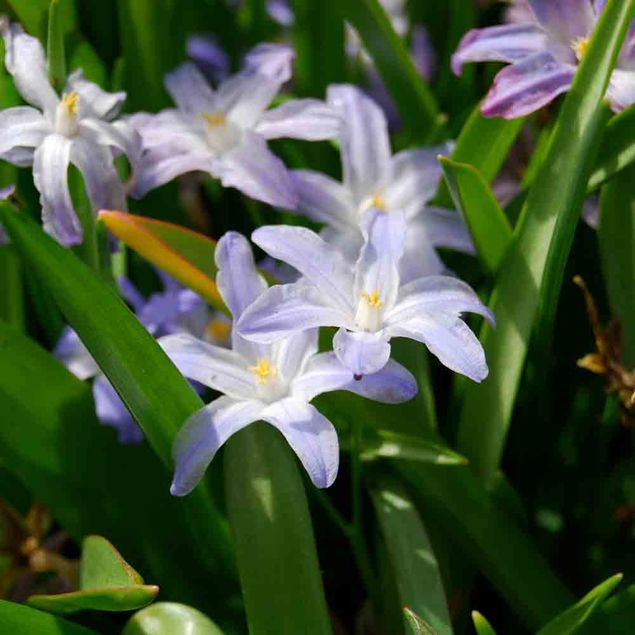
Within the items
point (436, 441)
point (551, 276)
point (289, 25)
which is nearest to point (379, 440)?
point (436, 441)

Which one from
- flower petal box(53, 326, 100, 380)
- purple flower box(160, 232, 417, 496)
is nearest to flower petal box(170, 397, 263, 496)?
purple flower box(160, 232, 417, 496)

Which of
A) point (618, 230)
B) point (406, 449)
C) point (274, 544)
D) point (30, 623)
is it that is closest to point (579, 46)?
point (618, 230)

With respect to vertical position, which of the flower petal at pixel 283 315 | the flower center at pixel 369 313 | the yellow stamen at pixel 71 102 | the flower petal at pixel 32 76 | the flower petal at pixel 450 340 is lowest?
the flower petal at pixel 450 340

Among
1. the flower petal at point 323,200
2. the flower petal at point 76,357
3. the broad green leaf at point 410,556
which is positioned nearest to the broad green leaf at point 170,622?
the broad green leaf at point 410,556

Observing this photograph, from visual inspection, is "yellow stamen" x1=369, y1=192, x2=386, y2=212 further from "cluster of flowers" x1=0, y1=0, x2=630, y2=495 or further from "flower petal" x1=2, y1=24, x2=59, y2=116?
"flower petal" x1=2, y1=24, x2=59, y2=116

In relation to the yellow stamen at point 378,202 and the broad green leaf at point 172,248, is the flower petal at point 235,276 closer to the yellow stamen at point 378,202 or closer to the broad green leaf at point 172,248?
the broad green leaf at point 172,248

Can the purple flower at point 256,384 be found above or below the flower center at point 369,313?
below
